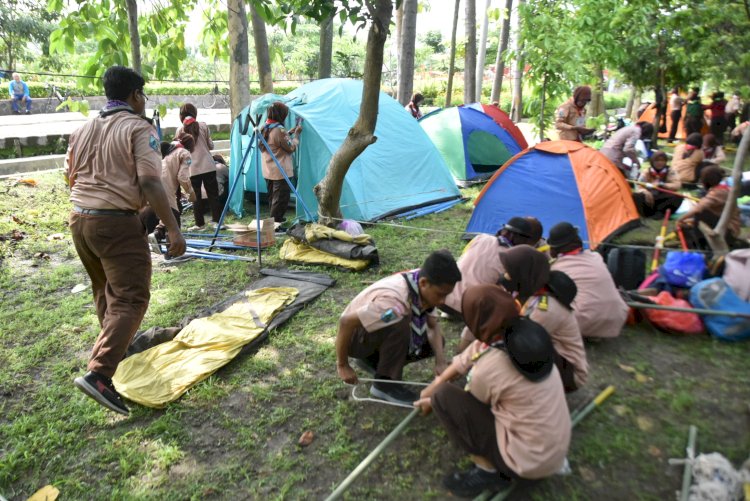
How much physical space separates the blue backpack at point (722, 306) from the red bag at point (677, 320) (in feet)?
0.22

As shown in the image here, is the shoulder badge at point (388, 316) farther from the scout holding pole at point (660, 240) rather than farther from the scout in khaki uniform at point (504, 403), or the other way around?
the scout holding pole at point (660, 240)

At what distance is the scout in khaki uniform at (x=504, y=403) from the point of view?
210 centimetres

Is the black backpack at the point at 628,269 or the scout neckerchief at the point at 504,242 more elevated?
the scout neckerchief at the point at 504,242

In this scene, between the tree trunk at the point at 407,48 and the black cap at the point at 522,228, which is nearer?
the black cap at the point at 522,228

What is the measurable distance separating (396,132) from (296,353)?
182 inches

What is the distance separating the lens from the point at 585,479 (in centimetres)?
248

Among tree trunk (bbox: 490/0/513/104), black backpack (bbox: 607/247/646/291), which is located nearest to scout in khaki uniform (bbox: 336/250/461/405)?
black backpack (bbox: 607/247/646/291)

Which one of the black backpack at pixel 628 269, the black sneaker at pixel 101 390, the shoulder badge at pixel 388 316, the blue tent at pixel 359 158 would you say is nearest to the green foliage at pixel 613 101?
the blue tent at pixel 359 158

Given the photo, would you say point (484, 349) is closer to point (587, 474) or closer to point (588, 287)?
point (587, 474)

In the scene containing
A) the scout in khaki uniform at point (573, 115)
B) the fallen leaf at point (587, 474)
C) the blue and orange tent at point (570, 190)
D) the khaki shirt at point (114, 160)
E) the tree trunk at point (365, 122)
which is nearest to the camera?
the fallen leaf at point (587, 474)

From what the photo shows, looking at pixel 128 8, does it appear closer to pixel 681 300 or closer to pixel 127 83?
pixel 127 83

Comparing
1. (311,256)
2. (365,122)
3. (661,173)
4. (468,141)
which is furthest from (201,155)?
(661,173)

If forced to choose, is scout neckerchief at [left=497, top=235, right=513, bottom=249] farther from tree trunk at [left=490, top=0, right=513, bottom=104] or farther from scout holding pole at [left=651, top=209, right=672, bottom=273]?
tree trunk at [left=490, top=0, right=513, bottom=104]

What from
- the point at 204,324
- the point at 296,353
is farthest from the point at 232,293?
the point at 296,353
